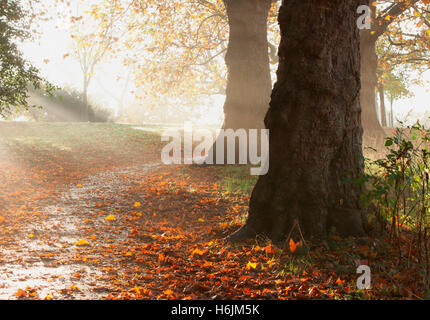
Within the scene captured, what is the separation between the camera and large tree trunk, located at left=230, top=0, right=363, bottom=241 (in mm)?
4789

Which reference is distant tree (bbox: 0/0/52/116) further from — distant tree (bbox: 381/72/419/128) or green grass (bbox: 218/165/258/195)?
distant tree (bbox: 381/72/419/128)

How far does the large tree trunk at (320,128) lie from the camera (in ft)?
15.7

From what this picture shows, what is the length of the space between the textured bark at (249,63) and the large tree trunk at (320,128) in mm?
6290

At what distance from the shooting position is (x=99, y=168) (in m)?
12.9

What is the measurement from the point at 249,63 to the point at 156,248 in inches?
301

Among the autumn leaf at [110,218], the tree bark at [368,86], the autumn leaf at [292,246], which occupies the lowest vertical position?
the autumn leaf at [110,218]

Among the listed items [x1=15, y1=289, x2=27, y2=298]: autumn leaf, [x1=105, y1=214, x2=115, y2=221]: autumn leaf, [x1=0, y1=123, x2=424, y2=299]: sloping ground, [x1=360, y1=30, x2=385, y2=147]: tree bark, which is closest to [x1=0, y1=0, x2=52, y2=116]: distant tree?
[x1=0, y1=123, x2=424, y2=299]: sloping ground

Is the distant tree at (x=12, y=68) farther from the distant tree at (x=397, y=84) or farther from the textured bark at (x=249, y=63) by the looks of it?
the distant tree at (x=397, y=84)

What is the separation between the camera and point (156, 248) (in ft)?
17.3

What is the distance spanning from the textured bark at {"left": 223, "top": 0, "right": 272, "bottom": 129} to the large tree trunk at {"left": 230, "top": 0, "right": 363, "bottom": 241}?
6.29 meters

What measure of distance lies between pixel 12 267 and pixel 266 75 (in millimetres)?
8956

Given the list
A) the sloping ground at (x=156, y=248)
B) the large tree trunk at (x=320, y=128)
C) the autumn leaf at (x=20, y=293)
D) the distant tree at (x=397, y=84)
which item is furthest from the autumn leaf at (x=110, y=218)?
the distant tree at (x=397, y=84)
